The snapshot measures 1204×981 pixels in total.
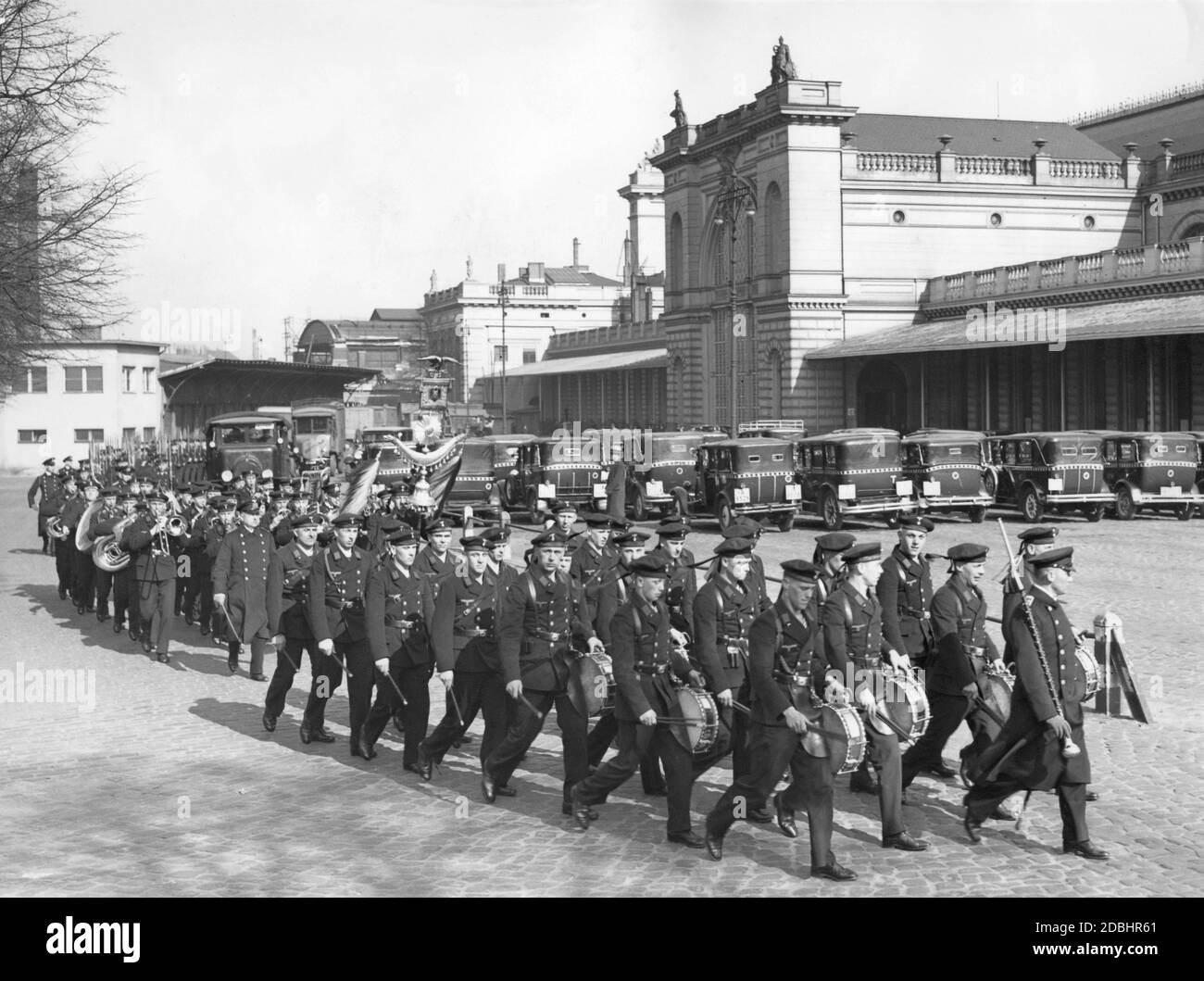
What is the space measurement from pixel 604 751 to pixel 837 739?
2472 millimetres

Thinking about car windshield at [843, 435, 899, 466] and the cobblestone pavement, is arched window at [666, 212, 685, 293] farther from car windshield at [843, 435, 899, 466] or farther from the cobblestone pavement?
the cobblestone pavement

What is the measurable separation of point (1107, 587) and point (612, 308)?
9793 centimetres

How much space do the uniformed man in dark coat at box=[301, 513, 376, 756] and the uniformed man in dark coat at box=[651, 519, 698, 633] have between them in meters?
2.46

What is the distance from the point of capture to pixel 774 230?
6156 centimetres

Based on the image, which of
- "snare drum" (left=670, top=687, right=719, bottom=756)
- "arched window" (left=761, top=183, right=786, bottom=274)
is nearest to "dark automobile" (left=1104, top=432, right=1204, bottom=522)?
"snare drum" (left=670, top=687, right=719, bottom=756)

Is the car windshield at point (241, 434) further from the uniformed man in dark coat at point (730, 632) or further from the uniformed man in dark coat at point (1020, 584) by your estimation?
the uniformed man in dark coat at point (1020, 584)

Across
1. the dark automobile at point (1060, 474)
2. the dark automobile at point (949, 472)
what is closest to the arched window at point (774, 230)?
the dark automobile at point (1060, 474)

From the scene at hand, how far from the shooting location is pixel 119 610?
65.1 ft

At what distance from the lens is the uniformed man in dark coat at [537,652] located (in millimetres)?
10383

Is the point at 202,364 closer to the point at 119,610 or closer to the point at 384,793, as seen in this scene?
the point at 119,610

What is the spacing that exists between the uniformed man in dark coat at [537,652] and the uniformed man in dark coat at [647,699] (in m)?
0.60

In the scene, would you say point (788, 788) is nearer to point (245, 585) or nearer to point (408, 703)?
point (408, 703)

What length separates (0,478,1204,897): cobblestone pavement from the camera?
8.61 meters
